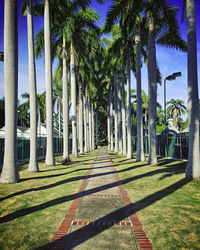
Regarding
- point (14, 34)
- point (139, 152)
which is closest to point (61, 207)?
point (14, 34)

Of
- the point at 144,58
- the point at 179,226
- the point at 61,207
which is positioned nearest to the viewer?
the point at 179,226

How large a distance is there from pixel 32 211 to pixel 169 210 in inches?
138

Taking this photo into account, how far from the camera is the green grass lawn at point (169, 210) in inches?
148

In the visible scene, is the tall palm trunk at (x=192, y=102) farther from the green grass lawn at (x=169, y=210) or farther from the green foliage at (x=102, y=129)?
the green foliage at (x=102, y=129)

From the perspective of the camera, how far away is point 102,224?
4.41 meters

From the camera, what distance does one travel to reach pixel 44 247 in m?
3.51

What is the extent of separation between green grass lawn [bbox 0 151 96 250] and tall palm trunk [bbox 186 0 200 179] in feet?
16.7

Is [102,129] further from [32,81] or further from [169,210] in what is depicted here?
[169,210]

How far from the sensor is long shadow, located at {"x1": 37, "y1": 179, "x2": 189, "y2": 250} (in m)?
3.67

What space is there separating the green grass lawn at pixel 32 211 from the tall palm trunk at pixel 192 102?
5.09 m

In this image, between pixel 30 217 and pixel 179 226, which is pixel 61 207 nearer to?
pixel 30 217

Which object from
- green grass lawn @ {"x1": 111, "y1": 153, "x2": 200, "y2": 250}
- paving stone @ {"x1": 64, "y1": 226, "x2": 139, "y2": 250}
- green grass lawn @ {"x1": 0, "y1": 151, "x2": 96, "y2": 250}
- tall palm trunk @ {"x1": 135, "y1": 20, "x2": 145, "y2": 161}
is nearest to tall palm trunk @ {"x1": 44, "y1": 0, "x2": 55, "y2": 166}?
green grass lawn @ {"x1": 0, "y1": 151, "x2": 96, "y2": 250}

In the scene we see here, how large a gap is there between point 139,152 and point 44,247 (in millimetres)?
14546

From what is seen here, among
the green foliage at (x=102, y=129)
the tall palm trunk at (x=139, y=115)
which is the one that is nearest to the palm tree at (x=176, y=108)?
the green foliage at (x=102, y=129)
